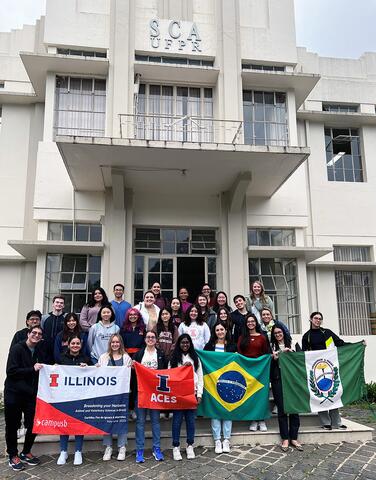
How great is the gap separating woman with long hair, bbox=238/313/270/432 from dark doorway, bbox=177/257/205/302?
419cm

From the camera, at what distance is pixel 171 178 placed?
9141 mm

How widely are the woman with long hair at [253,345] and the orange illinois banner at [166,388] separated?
2.98 feet

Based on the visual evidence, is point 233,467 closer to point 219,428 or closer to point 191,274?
point 219,428

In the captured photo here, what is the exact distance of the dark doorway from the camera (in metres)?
9.90

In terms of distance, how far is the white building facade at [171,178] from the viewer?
30.9ft

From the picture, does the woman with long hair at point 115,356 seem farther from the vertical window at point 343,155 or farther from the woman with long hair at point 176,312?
the vertical window at point 343,155

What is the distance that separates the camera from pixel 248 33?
10.7m

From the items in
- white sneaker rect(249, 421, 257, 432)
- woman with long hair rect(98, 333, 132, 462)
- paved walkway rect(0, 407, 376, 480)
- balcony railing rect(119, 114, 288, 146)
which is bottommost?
paved walkway rect(0, 407, 376, 480)

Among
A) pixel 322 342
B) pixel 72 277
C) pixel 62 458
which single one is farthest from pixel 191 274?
pixel 62 458

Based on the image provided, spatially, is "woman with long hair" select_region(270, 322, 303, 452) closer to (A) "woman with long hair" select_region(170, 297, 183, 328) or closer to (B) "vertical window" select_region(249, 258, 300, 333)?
(A) "woman with long hair" select_region(170, 297, 183, 328)

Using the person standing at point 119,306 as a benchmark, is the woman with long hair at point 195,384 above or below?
below

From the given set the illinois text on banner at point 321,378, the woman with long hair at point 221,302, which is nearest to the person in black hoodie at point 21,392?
the woman with long hair at point 221,302

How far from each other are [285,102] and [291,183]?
2.15 metres

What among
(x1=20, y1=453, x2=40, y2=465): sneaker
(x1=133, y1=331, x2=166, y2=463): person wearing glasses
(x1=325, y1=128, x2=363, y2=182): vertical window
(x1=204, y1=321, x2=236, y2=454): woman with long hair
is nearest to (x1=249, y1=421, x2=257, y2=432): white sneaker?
(x1=204, y1=321, x2=236, y2=454): woman with long hair
